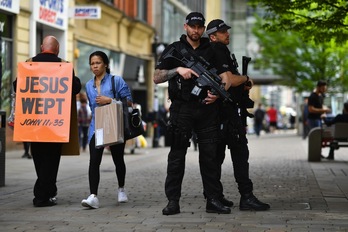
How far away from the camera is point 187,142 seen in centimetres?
855

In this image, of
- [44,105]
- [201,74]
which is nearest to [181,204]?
[201,74]

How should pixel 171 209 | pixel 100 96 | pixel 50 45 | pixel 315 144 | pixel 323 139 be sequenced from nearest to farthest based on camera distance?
1. pixel 171 209
2. pixel 100 96
3. pixel 50 45
4. pixel 315 144
5. pixel 323 139

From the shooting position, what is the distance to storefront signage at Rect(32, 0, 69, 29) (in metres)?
24.9

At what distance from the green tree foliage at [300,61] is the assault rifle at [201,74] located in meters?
37.6

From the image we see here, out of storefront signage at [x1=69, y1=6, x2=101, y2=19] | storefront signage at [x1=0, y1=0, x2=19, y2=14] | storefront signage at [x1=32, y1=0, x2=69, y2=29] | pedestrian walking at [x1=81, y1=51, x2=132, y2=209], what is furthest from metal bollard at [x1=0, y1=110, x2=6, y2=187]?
storefront signage at [x1=32, y1=0, x2=69, y2=29]

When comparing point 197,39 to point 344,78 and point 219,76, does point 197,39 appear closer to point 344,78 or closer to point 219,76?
point 219,76

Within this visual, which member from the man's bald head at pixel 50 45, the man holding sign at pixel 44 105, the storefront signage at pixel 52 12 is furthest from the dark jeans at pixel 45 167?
the storefront signage at pixel 52 12

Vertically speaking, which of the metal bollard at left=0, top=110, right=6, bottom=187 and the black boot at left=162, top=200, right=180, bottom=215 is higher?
the metal bollard at left=0, top=110, right=6, bottom=187

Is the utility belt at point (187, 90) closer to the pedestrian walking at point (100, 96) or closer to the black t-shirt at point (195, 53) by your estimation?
the black t-shirt at point (195, 53)

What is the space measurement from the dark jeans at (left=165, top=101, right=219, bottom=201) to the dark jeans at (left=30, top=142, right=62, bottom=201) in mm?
1632

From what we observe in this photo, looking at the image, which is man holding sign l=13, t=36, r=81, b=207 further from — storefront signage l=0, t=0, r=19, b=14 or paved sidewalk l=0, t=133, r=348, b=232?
storefront signage l=0, t=0, r=19, b=14

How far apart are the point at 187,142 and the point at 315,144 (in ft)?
32.3

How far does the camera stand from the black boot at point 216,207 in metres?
8.54

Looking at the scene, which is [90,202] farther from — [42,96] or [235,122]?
[235,122]
